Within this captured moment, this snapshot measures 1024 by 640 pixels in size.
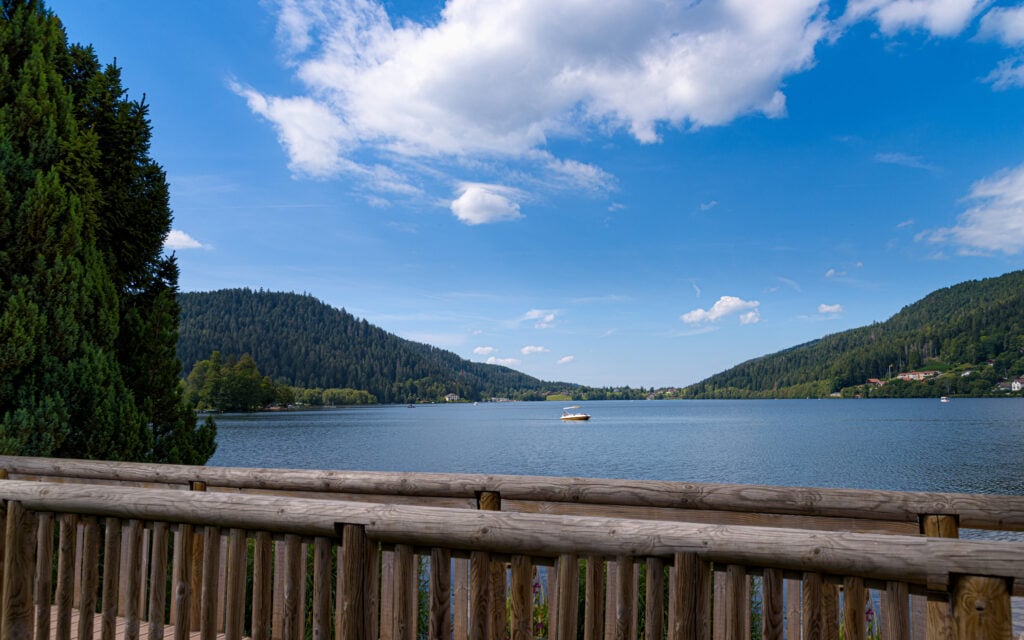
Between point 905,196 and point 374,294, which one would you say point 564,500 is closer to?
point 374,294

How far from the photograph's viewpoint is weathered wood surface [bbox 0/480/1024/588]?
5.80 feet

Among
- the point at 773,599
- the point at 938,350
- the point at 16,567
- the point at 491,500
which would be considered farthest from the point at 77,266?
the point at 938,350

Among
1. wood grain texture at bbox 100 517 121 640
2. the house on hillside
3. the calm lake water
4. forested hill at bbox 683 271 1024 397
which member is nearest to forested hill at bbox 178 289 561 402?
the calm lake water

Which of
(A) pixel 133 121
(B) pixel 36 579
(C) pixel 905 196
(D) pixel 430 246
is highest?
(C) pixel 905 196

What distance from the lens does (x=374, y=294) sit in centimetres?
8338

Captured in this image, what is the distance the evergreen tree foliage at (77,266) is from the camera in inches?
281

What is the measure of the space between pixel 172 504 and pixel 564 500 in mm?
1990

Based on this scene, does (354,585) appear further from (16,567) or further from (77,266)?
(77,266)

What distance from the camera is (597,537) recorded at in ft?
6.63

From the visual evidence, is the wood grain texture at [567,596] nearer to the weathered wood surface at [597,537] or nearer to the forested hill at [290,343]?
the weathered wood surface at [597,537]

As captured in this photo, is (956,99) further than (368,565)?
Yes

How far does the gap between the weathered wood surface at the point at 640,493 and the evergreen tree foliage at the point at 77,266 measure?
12.2 ft

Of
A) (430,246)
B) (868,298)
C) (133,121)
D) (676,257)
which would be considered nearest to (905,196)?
(868,298)

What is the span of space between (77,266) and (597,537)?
26.6 feet
